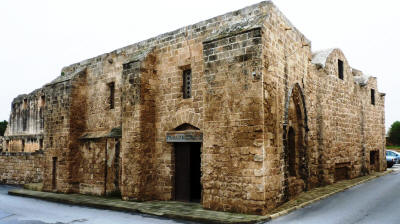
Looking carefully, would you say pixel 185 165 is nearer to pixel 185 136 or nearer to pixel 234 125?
pixel 185 136

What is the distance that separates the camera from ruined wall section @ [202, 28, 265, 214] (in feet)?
24.1

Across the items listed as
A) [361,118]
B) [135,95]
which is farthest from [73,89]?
[361,118]

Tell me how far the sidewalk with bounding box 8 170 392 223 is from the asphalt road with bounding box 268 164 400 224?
0.25 m

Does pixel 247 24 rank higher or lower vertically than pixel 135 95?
higher

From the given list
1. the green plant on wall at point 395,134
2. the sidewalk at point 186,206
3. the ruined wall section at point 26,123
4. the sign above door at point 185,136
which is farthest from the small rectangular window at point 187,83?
the green plant on wall at point 395,134

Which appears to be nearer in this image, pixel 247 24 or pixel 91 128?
pixel 247 24

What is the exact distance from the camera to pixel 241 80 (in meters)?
7.73

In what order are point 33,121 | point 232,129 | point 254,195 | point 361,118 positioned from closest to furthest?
point 254,195
point 232,129
point 361,118
point 33,121

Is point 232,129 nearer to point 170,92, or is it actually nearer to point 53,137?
point 170,92

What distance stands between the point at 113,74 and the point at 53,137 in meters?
3.76

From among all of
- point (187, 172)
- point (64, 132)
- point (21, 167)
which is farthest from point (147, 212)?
point (21, 167)

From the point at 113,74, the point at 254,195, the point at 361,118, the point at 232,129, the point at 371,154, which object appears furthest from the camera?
the point at 371,154

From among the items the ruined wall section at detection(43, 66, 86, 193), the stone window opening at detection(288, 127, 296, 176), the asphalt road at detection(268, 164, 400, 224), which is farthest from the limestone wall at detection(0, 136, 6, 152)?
the asphalt road at detection(268, 164, 400, 224)

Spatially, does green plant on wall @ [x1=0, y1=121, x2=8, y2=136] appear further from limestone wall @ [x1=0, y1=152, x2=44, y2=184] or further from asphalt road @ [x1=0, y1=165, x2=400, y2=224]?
asphalt road @ [x1=0, y1=165, x2=400, y2=224]
